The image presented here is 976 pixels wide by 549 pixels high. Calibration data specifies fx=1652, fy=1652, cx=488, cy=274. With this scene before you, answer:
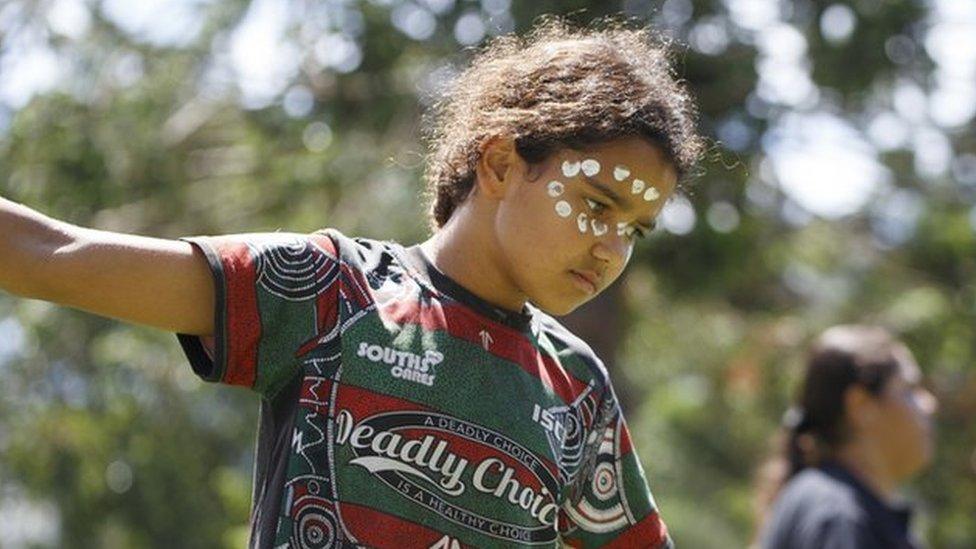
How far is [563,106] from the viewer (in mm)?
2148

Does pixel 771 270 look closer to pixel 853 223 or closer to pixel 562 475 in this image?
pixel 853 223

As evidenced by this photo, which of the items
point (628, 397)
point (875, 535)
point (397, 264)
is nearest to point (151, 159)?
point (628, 397)

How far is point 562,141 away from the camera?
214 cm

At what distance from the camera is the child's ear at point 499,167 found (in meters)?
2.17

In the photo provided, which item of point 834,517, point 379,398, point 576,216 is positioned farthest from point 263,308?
point 834,517

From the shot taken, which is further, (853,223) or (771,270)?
(853,223)

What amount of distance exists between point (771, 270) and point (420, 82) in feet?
5.62

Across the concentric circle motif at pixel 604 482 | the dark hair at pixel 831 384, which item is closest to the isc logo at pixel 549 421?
the concentric circle motif at pixel 604 482

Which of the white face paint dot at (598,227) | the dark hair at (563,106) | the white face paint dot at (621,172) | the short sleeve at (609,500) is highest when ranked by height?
the dark hair at (563,106)

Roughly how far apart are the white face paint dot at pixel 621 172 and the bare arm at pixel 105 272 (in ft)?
1.81

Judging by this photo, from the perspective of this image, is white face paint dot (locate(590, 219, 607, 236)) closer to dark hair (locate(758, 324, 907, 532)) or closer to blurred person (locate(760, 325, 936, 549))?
blurred person (locate(760, 325, 936, 549))

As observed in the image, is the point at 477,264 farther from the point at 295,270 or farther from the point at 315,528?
the point at 315,528

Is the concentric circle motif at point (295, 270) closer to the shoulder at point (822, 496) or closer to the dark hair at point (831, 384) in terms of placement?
the shoulder at point (822, 496)

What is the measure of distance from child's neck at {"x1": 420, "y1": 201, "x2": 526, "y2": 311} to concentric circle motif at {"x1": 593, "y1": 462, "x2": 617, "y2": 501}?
0.25 metres
